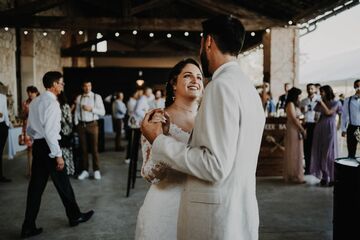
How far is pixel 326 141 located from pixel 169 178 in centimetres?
491

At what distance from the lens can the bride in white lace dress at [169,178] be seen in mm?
1910

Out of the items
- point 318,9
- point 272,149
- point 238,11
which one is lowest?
point 272,149

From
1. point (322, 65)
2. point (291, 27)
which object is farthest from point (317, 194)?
point (322, 65)

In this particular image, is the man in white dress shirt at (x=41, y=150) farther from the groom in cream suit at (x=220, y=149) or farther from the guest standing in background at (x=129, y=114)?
the guest standing in background at (x=129, y=114)

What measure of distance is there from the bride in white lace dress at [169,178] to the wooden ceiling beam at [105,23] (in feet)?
25.9

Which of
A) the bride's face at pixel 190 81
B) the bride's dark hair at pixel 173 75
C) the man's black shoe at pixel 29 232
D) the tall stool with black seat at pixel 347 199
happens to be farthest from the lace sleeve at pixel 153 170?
the man's black shoe at pixel 29 232

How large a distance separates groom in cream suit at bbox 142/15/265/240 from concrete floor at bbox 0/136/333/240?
250 centimetres

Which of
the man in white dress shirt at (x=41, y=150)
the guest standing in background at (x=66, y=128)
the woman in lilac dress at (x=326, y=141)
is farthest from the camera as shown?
the woman in lilac dress at (x=326, y=141)

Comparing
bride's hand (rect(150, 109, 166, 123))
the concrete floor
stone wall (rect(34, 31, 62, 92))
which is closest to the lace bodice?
bride's hand (rect(150, 109, 166, 123))

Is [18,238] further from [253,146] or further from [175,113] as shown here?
[253,146]

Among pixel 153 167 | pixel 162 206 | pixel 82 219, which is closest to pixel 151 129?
pixel 153 167

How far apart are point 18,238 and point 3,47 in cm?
716

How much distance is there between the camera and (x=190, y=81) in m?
2.14

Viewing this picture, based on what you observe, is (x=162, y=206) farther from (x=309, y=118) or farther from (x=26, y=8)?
(x=26, y=8)
